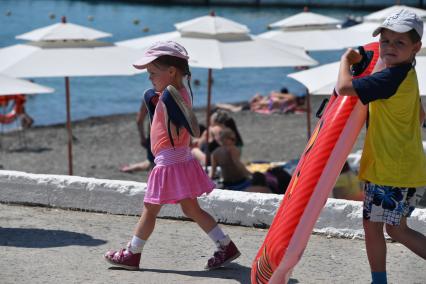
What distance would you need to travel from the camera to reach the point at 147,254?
6.04 m

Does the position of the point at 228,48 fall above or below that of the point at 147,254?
above

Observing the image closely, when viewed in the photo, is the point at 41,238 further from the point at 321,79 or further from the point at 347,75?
the point at 321,79

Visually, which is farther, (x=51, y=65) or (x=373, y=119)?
(x=51, y=65)

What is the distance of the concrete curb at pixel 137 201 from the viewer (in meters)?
6.44

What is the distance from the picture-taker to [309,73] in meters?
9.25

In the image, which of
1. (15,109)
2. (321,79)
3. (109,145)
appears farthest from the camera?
(15,109)

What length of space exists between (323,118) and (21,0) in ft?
282

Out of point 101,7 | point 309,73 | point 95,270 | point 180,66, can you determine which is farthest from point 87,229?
point 101,7

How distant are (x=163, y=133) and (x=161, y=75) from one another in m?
0.33

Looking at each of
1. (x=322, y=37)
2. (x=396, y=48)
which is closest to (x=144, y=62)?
(x=396, y=48)

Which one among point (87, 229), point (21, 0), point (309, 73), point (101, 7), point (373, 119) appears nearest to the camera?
point (373, 119)

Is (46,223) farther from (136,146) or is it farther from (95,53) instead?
(136,146)

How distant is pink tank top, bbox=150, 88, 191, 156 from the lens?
5523mm

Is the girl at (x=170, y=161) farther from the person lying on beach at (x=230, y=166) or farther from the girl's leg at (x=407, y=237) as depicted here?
the person lying on beach at (x=230, y=166)
